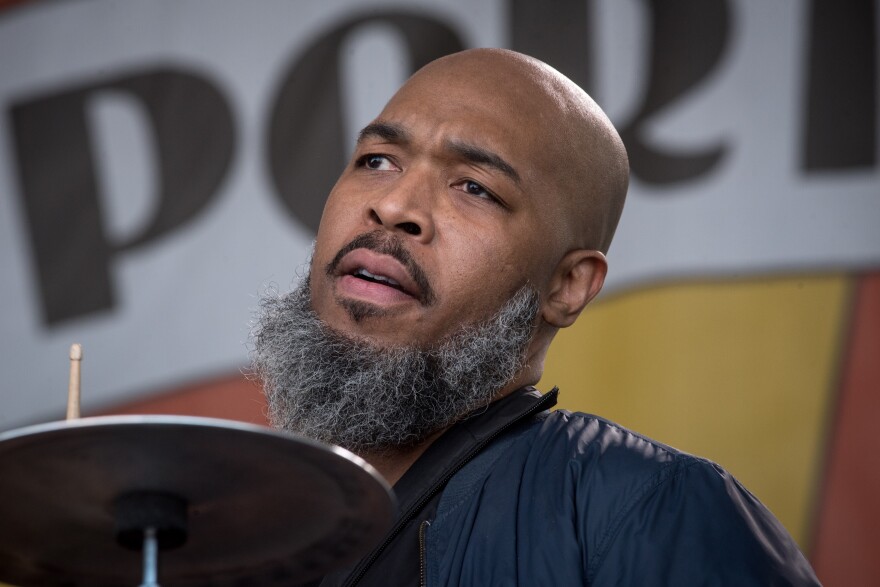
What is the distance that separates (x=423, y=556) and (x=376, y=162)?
83 cm

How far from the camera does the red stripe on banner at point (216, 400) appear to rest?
3.79 metres

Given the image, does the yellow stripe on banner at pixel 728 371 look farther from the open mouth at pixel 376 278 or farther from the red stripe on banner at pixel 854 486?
the open mouth at pixel 376 278

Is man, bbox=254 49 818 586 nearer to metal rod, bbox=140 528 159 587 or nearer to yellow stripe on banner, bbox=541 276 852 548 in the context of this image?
metal rod, bbox=140 528 159 587

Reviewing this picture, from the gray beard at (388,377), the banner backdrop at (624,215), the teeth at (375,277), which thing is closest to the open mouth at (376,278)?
the teeth at (375,277)

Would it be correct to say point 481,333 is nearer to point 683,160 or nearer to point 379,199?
point 379,199

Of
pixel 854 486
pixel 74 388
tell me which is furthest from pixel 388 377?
pixel 854 486

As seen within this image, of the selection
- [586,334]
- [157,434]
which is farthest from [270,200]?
[157,434]

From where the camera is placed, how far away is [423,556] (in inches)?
78.7

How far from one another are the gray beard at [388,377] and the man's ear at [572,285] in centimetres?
9

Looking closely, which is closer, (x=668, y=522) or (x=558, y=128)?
(x=668, y=522)

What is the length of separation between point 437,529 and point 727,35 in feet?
6.61

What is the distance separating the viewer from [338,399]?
2.38m

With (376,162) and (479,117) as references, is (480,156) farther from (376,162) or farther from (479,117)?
(376,162)

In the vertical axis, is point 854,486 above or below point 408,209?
below
